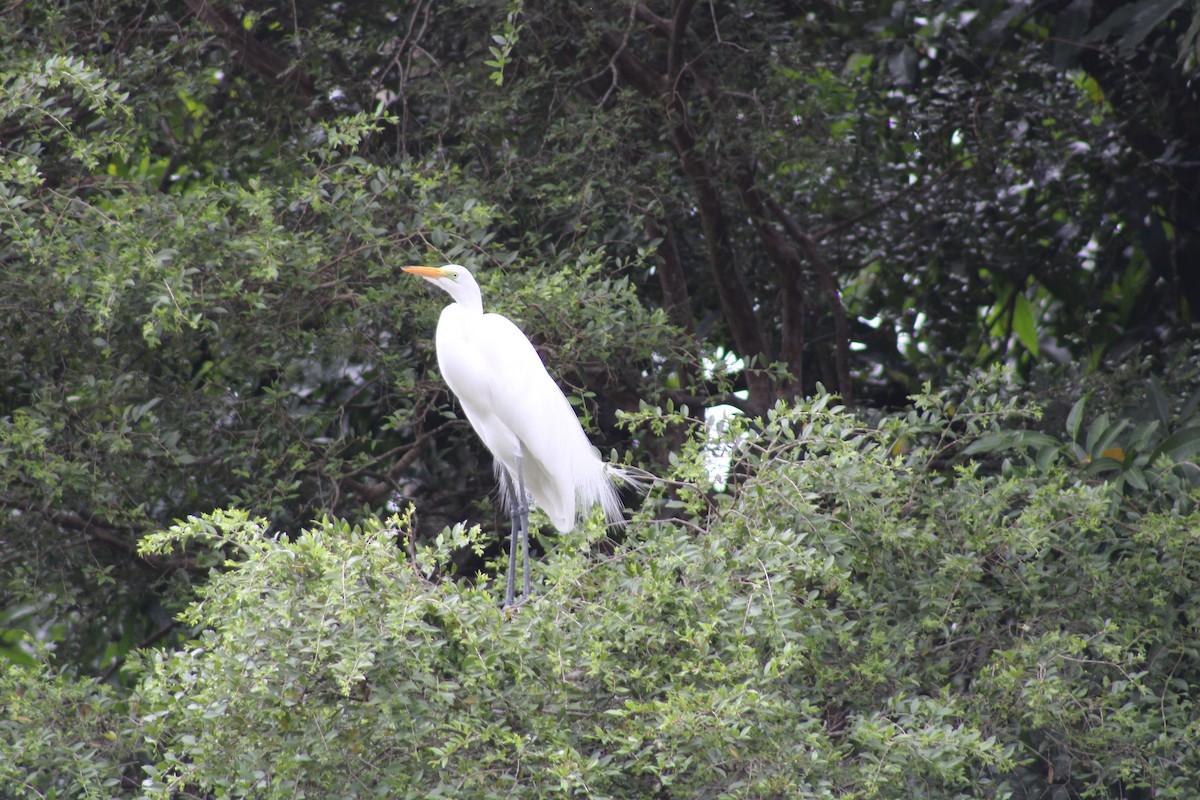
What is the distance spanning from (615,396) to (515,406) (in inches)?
35.5

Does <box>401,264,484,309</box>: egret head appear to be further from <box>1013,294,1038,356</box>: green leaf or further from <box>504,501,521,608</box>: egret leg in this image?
<box>1013,294,1038,356</box>: green leaf

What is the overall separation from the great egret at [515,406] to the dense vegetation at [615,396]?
6.8 inches

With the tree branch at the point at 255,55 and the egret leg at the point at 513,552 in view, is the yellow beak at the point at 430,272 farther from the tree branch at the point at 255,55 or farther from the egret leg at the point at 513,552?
the tree branch at the point at 255,55

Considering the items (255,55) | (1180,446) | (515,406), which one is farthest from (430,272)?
(1180,446)

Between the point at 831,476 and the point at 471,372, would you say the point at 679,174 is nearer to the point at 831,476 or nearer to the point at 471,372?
the point at 471,372

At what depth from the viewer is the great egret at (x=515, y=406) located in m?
3.40

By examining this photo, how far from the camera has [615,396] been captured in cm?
432

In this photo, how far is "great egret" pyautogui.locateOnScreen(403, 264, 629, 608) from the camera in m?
3.40

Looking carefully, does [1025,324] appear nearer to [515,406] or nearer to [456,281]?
[515,406]

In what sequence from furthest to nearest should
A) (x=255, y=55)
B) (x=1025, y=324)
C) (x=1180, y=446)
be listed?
1. (x=1025, y=324)
2. (x=255, y=55)
3. (x=1180, y=446)

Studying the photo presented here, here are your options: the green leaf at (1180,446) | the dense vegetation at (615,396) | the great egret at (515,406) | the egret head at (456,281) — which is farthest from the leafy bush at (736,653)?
the egret head at (456,281)

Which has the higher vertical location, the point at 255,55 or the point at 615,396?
the point at 255,55

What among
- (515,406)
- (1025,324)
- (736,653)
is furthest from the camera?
(1025,324)

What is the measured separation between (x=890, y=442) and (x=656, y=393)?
1.25 metres
